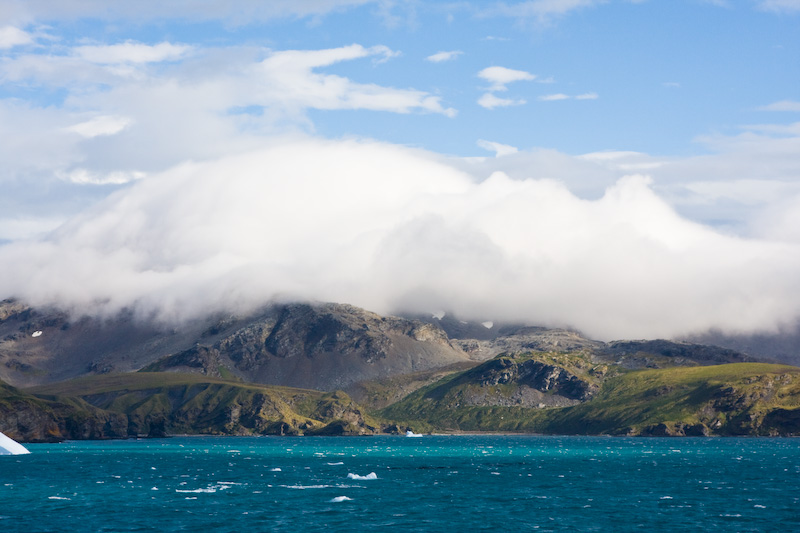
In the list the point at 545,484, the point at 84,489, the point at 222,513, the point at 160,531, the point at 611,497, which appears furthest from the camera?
the point at 545,484

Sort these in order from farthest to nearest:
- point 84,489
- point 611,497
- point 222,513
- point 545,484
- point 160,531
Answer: point 545,484 < point 84,489 < point 611,497 < point 222,513 < point 160,531

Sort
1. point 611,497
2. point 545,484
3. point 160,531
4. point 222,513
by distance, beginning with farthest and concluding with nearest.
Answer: point 545,484
point 611,497
point 222,513
point 160,531

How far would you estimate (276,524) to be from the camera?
12281 cm

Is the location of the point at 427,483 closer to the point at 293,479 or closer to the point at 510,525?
the point at 293,479

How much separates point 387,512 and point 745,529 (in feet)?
167

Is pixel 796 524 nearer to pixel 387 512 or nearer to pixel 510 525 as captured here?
pixel 510 525

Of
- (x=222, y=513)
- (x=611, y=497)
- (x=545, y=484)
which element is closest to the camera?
(x=222, y=513)

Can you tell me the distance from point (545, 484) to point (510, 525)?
223 feet

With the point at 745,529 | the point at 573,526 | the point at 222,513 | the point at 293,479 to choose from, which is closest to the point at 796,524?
the point at 745,529

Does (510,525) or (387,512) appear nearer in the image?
(510,525)

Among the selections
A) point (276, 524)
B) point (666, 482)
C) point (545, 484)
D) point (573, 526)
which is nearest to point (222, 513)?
point (276, 524)

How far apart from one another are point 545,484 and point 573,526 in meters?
67.9

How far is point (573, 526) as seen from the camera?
122312 millimetres

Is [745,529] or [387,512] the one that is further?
[387,512]
